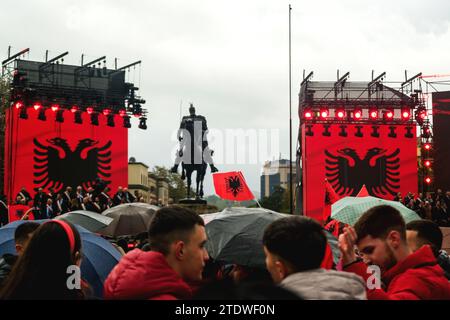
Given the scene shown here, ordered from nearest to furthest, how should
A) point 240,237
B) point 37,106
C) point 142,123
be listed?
point 240,237, point 37,106, point 142,123

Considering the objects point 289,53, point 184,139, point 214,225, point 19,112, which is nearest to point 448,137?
point 289,53

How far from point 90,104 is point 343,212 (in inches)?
973

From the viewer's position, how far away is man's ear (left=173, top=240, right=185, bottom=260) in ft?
8.62

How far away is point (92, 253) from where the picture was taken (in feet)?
20.0

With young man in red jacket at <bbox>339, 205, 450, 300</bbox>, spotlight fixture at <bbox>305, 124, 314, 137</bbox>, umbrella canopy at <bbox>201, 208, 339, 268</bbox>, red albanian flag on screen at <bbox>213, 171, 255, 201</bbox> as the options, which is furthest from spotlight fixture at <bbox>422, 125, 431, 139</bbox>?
young man in red jacket at <bbox>339, 205, 450, 300</bbox>

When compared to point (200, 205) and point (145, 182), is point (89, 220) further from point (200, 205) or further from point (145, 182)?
point (145, 182)

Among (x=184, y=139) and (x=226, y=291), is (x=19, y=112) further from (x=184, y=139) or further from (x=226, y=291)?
(x=226, y=291)

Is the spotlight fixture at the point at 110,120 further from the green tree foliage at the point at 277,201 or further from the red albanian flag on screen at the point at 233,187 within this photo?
the green tree foliage at the point at 277,201

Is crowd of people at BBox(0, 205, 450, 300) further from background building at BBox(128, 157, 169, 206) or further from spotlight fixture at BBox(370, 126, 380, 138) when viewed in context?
background building at BBox(128, 157, 169, 206)

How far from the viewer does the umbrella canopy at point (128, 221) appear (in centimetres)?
1051

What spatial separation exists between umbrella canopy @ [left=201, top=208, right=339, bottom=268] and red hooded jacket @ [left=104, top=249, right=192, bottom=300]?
10.1 feet

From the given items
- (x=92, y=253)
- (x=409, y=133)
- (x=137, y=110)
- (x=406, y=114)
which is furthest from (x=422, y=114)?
(x=92, y=253)

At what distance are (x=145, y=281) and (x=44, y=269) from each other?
1.98ft

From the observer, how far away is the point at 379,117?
3039 centimetres
